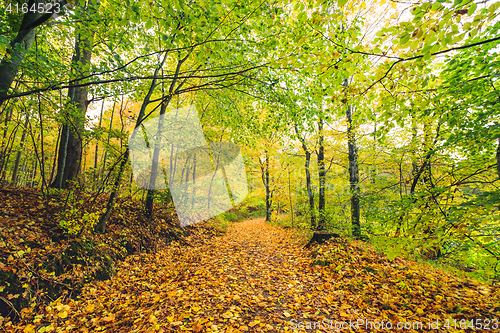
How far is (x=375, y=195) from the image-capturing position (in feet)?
19.0

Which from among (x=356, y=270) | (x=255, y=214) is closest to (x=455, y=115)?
(x=356, y=270)

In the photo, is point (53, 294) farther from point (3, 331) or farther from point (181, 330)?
point (181, 330)

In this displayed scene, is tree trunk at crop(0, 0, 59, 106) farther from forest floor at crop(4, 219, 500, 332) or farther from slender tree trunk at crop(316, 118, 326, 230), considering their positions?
slender tree trunk at crop(316, 118, 326, 230)

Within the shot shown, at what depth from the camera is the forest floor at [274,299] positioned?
292cm

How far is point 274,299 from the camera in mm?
3689

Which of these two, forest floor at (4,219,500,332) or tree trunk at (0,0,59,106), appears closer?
tree trunk at (0,0,59,106)

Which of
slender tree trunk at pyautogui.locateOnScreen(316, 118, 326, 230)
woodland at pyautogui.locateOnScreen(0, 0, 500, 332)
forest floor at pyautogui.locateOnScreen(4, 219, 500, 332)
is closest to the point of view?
woodland at pyautogui.locateOnScreen(0, 0, 500, 332)

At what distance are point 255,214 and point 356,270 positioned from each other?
2209 cm

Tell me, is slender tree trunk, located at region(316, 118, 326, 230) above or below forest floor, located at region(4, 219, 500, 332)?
above

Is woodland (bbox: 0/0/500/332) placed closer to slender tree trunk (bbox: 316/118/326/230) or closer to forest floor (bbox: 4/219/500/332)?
forest floor (bbox: 4/219/500/332)

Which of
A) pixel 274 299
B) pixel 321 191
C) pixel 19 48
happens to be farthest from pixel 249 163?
pixel 19 48

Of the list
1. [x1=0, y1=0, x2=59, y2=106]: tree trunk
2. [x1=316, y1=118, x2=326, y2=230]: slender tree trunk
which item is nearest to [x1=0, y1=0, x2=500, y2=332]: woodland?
[x1=0, y1=0, x2=59, y2=106]: tree trunk

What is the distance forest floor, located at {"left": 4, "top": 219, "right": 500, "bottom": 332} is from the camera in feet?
9.57

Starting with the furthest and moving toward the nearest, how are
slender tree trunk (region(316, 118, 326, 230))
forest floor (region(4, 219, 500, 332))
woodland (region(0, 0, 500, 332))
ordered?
slender tree trunk (region(316, 118, 326, 230)) < forest floor (region(4, 219, 500, 332)) < woodland (region(0, 0, 500, 332))
